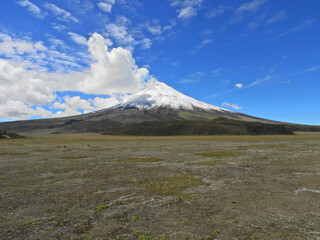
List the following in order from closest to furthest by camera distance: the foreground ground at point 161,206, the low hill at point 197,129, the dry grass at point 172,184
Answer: the foreground ground at point 161,206, the dry grass at point 172,184, the low hill at point 197,129

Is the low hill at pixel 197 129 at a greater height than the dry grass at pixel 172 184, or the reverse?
the low hill at pixel 197 129

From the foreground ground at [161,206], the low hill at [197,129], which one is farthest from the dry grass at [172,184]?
the low hill at [197,129]

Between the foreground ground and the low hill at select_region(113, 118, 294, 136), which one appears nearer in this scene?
the foreground ground

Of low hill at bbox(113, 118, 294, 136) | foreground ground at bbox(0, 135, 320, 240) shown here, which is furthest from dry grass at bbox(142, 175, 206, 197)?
low hill at bbox(113, 118, 294, 136)

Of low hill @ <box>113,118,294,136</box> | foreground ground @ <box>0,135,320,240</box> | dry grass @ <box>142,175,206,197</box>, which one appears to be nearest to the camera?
foreground ground @ <box>0,135,320,240</box>

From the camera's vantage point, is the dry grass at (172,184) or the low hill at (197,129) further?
the low hill at (197,129)

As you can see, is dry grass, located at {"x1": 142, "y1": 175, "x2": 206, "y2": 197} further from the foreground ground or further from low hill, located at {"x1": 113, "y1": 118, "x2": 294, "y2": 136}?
low hill, located at {"x1": 113, "y1": 118, "x2": 294, "y2": 136}

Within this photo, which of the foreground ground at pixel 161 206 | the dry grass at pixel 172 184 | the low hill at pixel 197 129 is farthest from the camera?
the low hill at pixel 197 129

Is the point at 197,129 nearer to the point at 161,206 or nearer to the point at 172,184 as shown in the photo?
the point at 172,184

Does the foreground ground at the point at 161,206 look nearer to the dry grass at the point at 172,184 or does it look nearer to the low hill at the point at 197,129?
the dry grass at the point at 172,184

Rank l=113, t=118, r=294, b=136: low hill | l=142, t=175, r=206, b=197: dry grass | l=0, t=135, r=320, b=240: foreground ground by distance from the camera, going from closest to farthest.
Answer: l=0, t=135, r=320, b=240: foreground ground
l=142, t=175, r=206, b=197: dry grass
l=113, t=118, r=294, b=136: low hill

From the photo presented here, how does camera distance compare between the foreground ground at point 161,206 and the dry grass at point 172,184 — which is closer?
the foreground ground at point 161,206

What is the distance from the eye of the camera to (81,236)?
931cm

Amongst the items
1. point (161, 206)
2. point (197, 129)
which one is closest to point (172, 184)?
point (161, 206)
